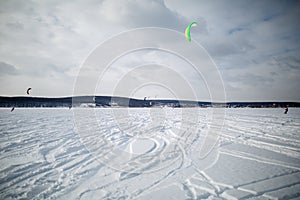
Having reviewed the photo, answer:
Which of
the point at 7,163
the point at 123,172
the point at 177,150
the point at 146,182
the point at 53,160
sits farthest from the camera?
the point at 177,150

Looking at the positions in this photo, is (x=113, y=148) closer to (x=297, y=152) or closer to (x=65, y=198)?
(x=65, y=198)

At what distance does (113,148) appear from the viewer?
6.00m

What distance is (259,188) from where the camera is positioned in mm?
3186

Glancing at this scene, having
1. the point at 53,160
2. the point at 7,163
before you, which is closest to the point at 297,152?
the point at 53,160

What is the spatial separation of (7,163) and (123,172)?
3.23 metres

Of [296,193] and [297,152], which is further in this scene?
[297,152]

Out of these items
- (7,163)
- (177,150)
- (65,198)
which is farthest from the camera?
(177,150)

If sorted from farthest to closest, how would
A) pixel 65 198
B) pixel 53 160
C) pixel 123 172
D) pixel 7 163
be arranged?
pixel 53 160, pixel 7 163, pixel 123 172, pixel 65 198

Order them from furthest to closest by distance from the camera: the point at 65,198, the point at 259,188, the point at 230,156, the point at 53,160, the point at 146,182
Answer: the point at 230,156
the point at 53,160
the point at 146,182
the point at 259,188
the point at 65,198

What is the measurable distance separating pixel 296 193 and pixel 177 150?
3.30 m

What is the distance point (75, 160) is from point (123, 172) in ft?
5.57

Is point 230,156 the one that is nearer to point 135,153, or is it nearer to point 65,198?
point 135,153

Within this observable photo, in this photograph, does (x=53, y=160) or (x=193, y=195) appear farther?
(x=53, y=160)

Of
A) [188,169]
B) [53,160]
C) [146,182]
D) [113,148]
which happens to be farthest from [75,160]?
[188,169]
